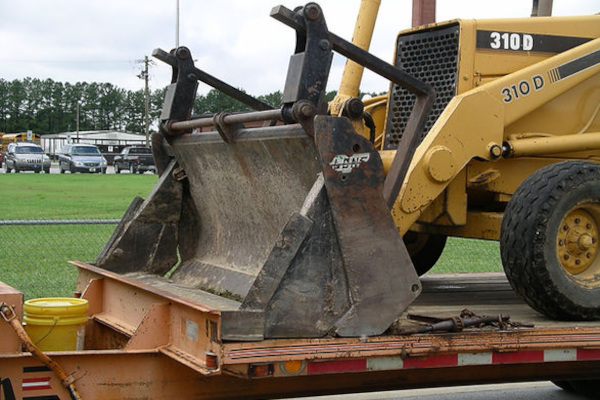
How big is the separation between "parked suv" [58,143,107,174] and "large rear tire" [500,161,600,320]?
1666 inches

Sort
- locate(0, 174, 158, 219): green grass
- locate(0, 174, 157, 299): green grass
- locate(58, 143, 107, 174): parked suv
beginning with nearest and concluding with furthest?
1. locate(0, 174, 157, 299): green grass
2. locate(0, 174, 158, 219): green grass
3. locate(58, 143, 107, 174): parked suv

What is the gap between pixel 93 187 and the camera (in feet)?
105

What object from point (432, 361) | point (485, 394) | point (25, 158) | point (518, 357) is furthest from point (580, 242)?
point (25, 158)

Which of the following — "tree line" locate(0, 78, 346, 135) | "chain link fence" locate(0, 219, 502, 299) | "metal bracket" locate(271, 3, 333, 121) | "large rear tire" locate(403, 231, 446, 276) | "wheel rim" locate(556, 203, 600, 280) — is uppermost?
"tree line" locate(0, 78, 346, 135)

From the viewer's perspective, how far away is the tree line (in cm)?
10938

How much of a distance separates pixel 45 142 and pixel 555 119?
93556 millimetres

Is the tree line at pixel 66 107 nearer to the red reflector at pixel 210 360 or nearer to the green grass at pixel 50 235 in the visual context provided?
the green grass at pixel 50 235

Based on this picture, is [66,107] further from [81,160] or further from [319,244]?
[319,244]

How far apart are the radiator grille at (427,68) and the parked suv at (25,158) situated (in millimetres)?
39215

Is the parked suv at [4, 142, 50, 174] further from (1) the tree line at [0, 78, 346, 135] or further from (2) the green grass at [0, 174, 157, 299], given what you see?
(1) the tree line at [0, 78, 346, 135]

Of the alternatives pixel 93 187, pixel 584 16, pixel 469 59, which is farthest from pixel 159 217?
pixel 93 187

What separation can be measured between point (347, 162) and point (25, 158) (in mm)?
41513

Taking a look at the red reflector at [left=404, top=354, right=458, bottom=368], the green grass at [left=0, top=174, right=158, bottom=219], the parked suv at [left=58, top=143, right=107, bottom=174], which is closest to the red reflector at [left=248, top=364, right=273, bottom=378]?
the red reflector at [left=404, top=354, right=458, bottom=368]

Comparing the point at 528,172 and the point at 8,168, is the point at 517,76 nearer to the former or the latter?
the point at 528,172
